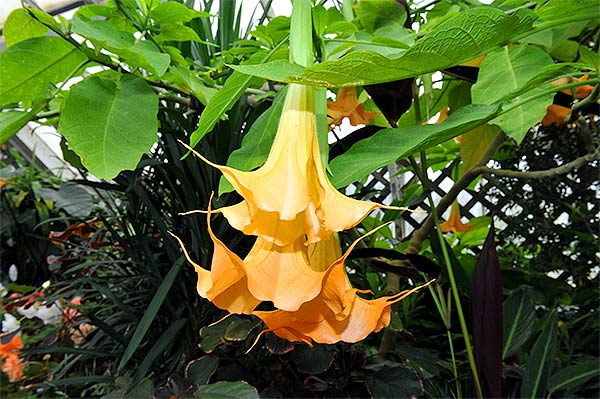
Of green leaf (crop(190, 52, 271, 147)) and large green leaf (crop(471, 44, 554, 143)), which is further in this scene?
large green leaf (crop(471, 44, 554, 143))

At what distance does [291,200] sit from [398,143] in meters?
0.13

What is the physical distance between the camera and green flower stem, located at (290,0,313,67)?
0.84ft

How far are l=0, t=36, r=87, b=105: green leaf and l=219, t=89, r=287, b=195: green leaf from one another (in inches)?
6.2

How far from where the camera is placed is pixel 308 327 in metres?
0.26

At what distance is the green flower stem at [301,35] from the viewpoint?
0.84 ft

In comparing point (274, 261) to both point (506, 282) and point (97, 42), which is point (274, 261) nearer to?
point (97, 42)

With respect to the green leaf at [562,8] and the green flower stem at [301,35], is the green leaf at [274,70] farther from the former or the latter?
the green leaf at [562,8]

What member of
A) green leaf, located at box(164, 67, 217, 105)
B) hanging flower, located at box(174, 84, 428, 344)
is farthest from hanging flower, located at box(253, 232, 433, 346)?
green leaf, located at box(164, 67, 217, 105)

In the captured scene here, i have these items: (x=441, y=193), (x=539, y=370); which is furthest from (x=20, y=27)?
(x=441, y=193)

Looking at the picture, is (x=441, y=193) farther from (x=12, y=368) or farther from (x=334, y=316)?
(x=334, y=316)

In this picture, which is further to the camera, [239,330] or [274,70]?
[239,330]

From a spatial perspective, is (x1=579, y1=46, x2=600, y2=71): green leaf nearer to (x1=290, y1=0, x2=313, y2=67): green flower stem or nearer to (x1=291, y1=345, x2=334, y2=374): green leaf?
(x1=290, y1=0, x2=313, y2=67): green flower stem

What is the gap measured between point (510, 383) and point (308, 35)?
2.46ft

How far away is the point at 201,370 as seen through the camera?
61 centimetres
